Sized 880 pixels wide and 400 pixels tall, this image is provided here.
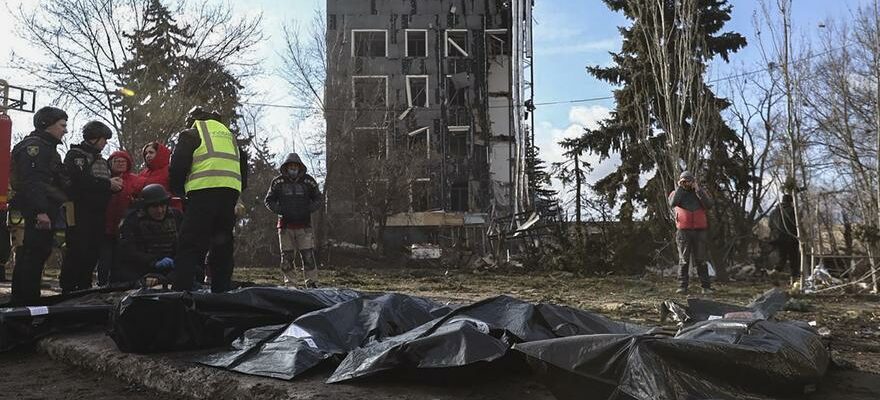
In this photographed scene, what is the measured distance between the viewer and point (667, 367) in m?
2.39

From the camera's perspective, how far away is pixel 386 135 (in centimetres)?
2309

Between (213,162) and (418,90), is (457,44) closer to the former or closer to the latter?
(418,90)

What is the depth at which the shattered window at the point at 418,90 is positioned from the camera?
30266 mm

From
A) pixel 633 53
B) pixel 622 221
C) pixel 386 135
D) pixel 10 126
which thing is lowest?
pixel 622 221

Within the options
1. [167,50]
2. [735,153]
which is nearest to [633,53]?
[735,153]

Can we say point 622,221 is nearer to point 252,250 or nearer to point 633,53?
point 633,53

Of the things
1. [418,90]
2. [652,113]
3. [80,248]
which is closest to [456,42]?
[418,90]

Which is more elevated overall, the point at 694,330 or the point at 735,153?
the point at 735,153

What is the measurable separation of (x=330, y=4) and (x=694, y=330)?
29.4m

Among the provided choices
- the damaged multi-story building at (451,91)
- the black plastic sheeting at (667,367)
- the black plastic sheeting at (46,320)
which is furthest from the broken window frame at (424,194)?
the black plastic sheeting at (667,367)

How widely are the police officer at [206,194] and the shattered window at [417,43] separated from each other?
26465mm

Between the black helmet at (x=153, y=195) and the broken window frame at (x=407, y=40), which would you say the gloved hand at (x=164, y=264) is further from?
→ the broken window frame at (x=407, y=40)

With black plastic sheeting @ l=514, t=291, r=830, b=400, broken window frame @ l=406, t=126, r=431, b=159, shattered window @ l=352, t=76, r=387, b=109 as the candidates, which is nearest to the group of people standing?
black plastic sheeting @ l=514, t=291, r=830, b=400

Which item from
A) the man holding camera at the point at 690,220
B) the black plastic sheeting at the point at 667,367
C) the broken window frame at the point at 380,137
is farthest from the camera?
the broken window frame at the point at 380,137
